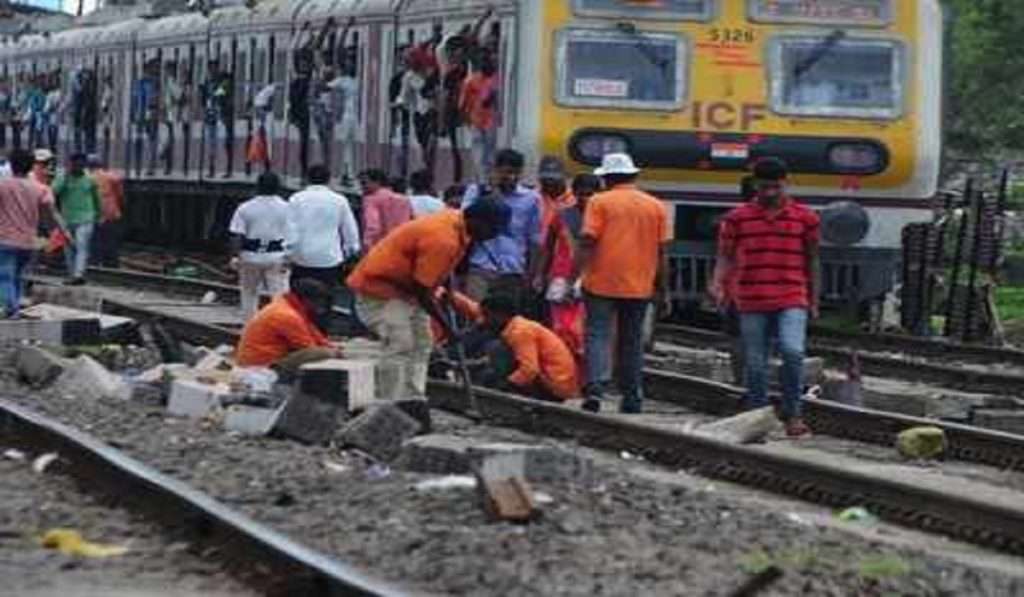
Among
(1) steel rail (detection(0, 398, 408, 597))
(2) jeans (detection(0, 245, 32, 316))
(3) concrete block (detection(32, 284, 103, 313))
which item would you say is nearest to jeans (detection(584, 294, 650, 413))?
(1) steel rail (detection(0, 398, 408, 597))

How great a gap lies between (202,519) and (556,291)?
19.6 feet

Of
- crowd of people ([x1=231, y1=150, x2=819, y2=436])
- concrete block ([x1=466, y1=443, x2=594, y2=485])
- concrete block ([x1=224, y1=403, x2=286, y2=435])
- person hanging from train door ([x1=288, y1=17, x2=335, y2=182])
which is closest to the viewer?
concrete block ([x1=466, y1=443, x2=594, y2=485])

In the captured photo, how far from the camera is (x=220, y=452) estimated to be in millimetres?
11031

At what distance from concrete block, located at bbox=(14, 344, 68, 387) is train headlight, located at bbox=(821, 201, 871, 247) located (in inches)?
266

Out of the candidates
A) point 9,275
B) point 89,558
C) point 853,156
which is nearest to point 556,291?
point 853,156

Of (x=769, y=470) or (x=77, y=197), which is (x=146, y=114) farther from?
(x=769, y=470)

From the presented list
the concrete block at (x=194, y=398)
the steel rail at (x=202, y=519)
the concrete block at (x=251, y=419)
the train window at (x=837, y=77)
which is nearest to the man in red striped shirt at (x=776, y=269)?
the concrete block at (x=251, y=419)

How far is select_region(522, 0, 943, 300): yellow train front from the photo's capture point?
18484mm

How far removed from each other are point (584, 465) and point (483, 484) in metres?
1.33

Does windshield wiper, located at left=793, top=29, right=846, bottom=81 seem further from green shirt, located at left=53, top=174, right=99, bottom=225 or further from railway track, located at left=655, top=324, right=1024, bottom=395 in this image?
green shirt, located at left=53, top=174, right=99, bottom=225

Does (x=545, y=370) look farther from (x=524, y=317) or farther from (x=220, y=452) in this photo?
(x=220, y=452)

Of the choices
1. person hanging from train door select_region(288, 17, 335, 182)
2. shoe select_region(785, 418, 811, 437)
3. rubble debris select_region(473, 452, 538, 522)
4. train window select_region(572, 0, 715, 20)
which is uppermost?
train window select_region(572, 0, 715, 20)

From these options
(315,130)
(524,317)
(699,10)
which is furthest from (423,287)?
(315,130)

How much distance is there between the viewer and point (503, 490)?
8.75 m
